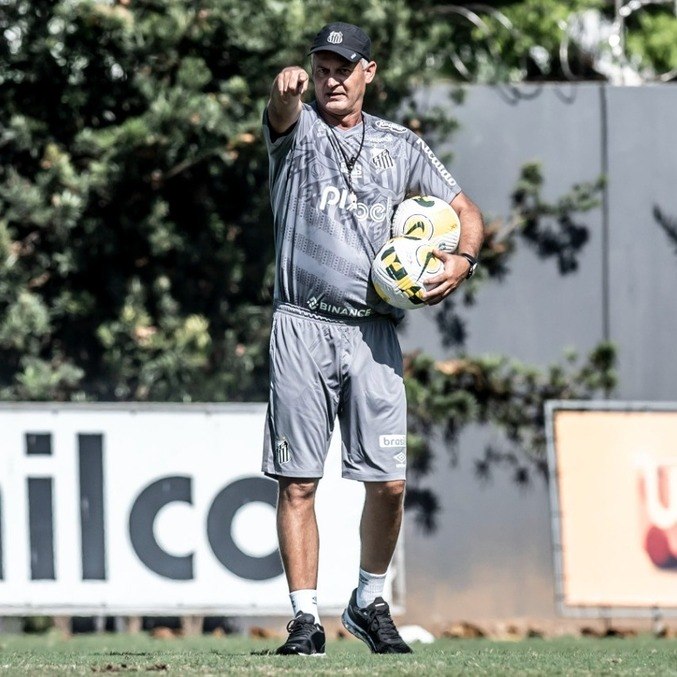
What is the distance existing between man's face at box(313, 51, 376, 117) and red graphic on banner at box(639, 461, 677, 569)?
12.5 feet

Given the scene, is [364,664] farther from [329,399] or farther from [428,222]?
[428,222]

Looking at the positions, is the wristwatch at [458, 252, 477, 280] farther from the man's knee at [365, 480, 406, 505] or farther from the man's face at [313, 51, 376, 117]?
the man's knee at [365, 480, 406, 505]

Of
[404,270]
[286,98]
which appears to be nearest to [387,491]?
[404,270]

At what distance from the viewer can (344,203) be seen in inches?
222

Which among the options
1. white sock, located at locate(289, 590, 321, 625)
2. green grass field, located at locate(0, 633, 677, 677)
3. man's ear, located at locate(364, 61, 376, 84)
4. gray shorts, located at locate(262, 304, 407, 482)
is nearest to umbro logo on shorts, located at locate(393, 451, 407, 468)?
gray shorts, located at locate(262, 304, 407, 482)

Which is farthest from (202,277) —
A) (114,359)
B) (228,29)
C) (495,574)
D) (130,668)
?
(130,668)

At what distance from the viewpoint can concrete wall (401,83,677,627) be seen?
29.8 feet

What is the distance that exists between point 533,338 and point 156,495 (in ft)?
8.21

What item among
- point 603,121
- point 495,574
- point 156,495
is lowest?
point 495,574

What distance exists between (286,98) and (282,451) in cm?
127

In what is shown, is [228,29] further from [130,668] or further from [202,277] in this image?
[130,668]

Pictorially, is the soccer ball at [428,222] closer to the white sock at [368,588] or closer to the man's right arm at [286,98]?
Answer: the man's right arm at [286,98]

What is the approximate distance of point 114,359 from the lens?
8.67 metres

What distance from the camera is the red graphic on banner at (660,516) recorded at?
8.66 m
